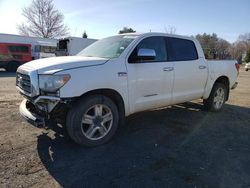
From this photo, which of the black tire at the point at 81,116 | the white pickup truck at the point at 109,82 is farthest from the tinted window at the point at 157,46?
the black tire at the point at 81,116

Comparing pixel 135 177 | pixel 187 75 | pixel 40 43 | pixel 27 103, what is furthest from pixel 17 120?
pixel 40 43

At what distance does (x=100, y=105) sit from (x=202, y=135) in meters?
2.20

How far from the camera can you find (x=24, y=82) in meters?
4.01

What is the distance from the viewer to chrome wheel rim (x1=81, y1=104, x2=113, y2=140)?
393 centimetres

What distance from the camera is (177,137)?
4617 millimetres

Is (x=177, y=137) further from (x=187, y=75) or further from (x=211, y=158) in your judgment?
(x=187, y=75)

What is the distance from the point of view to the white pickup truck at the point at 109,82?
360 centimetres

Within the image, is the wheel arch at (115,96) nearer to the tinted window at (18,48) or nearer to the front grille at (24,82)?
the front grille at (24,82)

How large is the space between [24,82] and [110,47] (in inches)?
68.6

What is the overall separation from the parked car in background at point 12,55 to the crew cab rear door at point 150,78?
65.4ft

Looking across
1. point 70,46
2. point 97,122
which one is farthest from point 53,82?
point 70,46

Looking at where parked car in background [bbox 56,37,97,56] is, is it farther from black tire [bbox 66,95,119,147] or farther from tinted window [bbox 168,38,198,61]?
black tire [bbox 66,95,119,147]

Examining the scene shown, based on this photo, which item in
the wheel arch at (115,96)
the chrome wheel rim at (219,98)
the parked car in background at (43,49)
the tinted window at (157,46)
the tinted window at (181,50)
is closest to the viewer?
the wheel arch at (115,96)

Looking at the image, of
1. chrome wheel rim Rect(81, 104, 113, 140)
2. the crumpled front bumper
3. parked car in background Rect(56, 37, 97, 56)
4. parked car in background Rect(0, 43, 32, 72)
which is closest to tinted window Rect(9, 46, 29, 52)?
parked car in background Rect(0, 43, 32, 72)
